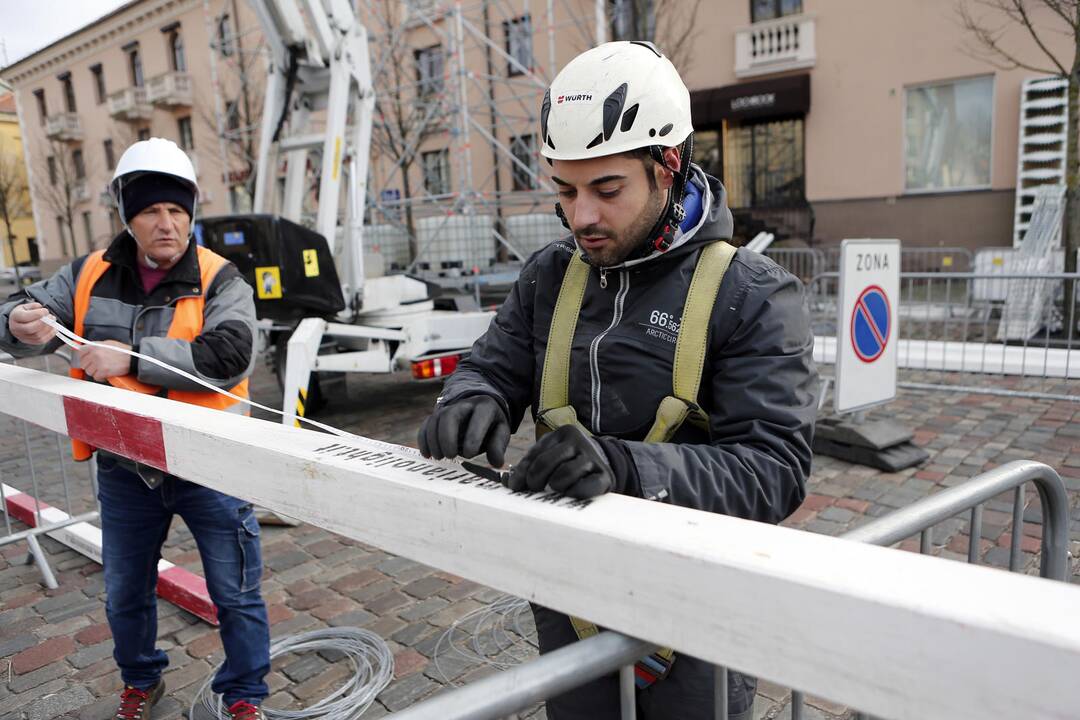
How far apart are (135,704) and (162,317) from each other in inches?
57.2

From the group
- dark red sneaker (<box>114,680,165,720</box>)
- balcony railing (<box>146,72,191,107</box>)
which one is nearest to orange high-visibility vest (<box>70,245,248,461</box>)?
dark red sneaker (<box>114,680,165,720</box>)

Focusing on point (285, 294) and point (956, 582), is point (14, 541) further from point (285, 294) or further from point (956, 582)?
point (956, 582)

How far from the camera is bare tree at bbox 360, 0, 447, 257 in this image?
12789 millimetres

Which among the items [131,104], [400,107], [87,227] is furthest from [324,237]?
[87,227]

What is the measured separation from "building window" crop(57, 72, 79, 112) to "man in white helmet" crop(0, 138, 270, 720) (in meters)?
42.6

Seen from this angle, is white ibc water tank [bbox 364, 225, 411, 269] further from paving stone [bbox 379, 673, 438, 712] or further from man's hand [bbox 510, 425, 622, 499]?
man's hand [bbox 510, 425, 622, 499]

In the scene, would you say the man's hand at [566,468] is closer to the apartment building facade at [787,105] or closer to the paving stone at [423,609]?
the paving stone at [423,609]

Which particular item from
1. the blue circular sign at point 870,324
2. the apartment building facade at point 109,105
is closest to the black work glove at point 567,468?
the blue circular sign at point 870,324

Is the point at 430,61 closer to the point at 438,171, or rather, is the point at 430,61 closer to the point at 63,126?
the point at 438,171

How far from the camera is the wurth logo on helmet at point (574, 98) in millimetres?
1490

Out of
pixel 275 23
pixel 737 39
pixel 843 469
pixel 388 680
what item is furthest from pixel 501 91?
pixel 388 680

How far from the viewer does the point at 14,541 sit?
170 inches

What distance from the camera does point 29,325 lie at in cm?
250

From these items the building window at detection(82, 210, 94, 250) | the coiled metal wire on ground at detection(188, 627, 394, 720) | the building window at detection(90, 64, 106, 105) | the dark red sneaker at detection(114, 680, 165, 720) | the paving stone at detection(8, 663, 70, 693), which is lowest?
the paving stone at detection(8, 663, 70, 693)
